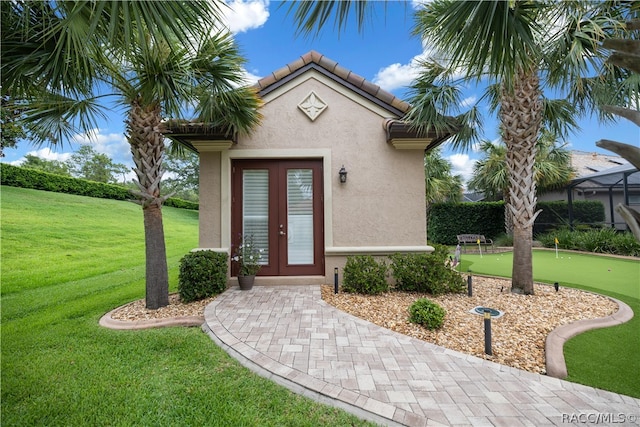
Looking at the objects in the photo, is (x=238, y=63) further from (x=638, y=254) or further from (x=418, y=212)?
(x=638, y=254)

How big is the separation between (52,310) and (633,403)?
9.61 meters

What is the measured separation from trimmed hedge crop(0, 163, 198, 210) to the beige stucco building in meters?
13.9

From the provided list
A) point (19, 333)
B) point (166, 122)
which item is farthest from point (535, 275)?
point (19, 333)

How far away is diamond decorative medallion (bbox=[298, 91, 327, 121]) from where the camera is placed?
24.0ft

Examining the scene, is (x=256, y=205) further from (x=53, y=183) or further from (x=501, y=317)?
(x=53, y=183)

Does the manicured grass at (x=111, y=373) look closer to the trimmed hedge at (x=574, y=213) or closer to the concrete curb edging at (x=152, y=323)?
the concrete curb edging at (x=152, y=323)

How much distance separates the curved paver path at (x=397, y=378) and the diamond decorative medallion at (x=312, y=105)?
523 cm

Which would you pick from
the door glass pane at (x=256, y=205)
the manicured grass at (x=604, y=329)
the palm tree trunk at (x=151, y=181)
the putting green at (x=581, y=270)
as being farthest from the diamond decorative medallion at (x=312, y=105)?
the putting green at (x=581, y=270)

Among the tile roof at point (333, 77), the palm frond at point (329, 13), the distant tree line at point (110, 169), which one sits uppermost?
the distant tree line at point (110, 169)

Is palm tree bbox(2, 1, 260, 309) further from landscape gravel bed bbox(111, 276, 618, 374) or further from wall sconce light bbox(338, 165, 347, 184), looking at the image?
landscape gravel bed bbox(111, 276, 618, 374)

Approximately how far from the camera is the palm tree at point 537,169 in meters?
16.2

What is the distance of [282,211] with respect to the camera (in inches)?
295

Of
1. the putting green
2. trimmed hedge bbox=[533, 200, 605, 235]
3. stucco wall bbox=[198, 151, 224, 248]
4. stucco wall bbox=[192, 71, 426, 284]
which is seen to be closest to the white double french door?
stucco wall bbox=[192, 71, 426, 284]

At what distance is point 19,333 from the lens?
474 cm
